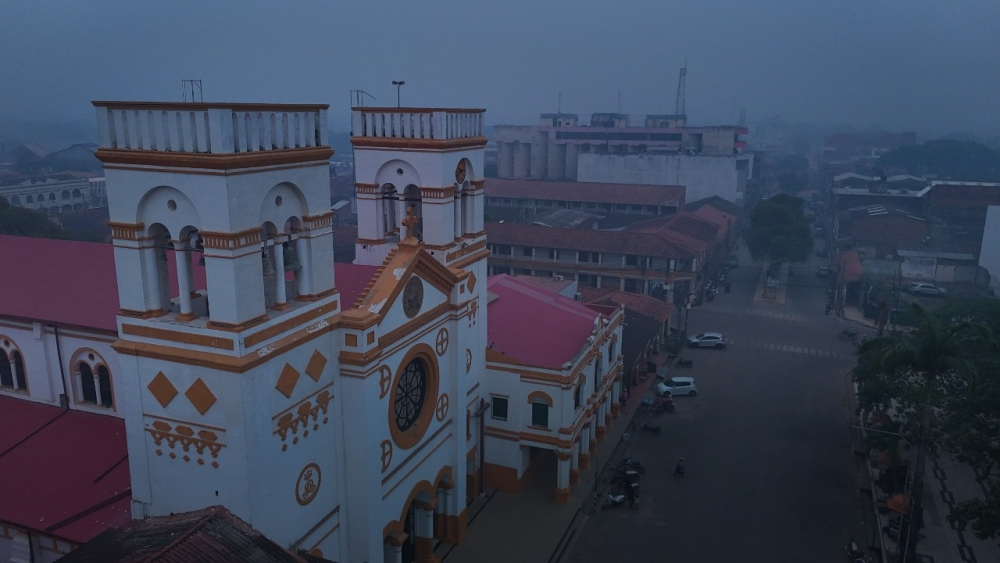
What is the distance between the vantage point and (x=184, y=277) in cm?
1387

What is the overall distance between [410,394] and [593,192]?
6047 cm

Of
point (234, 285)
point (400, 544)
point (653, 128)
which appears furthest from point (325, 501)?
point (653, 128)

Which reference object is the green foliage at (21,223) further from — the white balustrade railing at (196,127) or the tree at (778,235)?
the tree at (778,235)

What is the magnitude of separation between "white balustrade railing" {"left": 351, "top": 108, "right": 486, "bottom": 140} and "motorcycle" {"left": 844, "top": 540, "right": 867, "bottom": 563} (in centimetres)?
1826

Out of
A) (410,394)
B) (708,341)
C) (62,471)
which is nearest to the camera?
(62,471)

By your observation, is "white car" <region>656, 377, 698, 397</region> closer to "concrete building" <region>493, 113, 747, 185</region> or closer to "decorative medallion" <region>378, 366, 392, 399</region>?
"decorative medallion" <region>378, 366, 392, 399</region>

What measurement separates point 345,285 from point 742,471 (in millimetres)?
18218

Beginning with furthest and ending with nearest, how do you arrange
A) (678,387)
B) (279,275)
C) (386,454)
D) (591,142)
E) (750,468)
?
(591,142) < (678,387) < (750,468) < (386,454) < (279,275)

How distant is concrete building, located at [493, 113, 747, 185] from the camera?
92.4 metres

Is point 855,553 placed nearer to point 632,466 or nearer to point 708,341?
point 632,466

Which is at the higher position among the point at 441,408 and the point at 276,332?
the point at 276,332

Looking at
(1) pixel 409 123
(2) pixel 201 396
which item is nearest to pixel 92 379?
(2) pixel 201 396

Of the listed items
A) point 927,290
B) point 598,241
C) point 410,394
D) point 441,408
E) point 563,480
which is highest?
point 410,394

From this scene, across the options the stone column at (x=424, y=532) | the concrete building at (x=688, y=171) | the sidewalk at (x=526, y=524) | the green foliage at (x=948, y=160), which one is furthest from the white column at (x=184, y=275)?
the green foliage at (x=948, y=160)
